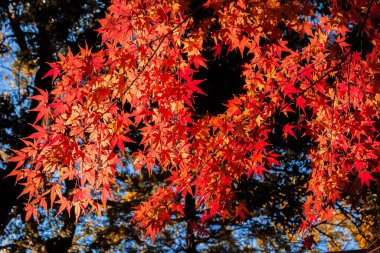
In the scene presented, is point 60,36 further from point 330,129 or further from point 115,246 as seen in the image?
point 330,129

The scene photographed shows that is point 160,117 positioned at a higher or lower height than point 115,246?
lower

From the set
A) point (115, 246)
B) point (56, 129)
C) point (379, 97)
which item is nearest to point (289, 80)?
point (379, 97)

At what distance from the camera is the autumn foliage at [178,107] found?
10.7 feet

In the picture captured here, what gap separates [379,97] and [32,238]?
6.45 meters

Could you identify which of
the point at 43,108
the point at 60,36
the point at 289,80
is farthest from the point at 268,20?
the point at 60,36

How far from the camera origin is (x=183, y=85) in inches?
138

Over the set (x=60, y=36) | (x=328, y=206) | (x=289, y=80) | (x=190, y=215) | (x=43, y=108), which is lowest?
(x=328, y=206)

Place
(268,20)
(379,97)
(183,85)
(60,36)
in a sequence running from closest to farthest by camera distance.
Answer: (183,85) → (268,20) → (379,97) → (60,36)

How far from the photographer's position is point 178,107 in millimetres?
3533

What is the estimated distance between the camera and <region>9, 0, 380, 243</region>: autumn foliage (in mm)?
3268

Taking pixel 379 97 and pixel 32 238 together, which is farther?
pixel 32 238

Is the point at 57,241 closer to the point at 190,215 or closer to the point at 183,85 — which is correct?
the point at 190,215

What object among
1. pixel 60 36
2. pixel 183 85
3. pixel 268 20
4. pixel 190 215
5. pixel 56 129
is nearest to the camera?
pixel 56 129

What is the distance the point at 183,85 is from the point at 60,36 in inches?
184
